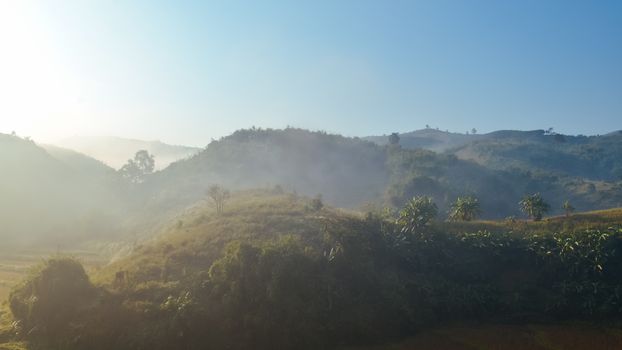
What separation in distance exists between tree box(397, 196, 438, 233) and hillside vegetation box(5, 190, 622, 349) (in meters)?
0.26

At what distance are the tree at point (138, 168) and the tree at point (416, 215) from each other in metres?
121

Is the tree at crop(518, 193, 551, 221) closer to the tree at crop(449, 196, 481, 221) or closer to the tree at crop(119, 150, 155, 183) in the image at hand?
the tree at crop(449, 196, 481, 221)

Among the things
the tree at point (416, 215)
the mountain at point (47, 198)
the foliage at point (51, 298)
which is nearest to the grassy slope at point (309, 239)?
the foliage at point (51, 298)

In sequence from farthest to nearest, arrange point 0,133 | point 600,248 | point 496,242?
point 0,133, point 496,242, point 600,248

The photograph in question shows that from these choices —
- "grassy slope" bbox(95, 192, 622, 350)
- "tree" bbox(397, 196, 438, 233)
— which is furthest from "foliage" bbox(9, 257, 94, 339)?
"tree" bbox(397, 196, 438, 233)

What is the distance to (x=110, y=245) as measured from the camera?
82750 millimetres

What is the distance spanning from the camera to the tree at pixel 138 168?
148750mm

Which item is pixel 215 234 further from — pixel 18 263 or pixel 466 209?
pixel 18 263

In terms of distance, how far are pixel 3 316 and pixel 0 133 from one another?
367ft

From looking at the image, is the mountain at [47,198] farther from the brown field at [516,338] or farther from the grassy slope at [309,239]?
the brown field at [516,338]

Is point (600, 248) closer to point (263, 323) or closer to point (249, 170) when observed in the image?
point (263, 323)

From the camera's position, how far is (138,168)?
→ 15212 centimetres

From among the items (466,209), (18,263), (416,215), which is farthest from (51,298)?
(466,209)

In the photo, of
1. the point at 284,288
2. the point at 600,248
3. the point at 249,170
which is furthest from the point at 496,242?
the point at 249,170
